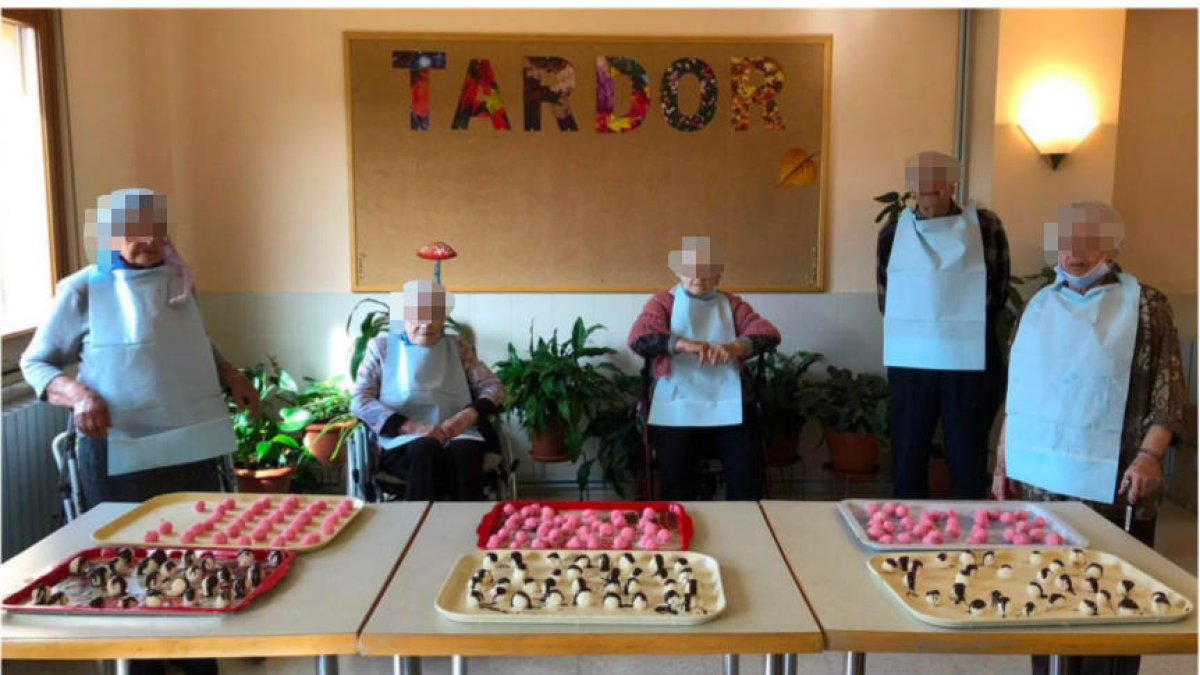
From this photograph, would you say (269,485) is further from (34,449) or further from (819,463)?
(819,463)

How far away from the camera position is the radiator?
285 cm

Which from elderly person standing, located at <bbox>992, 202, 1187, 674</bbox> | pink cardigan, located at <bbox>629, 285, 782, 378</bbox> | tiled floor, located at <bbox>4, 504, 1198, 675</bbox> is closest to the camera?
elderly person standing, located at <bbox>992, 202, 1187, 674</bbox>

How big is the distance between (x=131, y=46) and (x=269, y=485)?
199 cm

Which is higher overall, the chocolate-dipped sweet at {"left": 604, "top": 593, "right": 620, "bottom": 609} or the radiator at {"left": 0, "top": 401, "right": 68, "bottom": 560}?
the chocolate-dipped sweet at {"left": 604, "top": 593, "right": 620, "bottom": 609}

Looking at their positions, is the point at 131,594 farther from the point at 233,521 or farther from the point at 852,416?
the point at 852,416

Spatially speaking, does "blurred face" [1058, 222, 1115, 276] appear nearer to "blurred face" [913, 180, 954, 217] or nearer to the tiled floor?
"blurred face" [913, 180, 954, 217]

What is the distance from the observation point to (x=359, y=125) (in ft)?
13.6

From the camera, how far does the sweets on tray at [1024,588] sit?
1.52m

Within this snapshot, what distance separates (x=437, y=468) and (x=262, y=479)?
1.13 meters

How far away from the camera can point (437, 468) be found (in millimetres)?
3004

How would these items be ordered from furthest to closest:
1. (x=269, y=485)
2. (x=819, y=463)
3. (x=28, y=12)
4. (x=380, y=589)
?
(x=819, y=463) → (x=269, y=485) → (x=28, y=12) → (x=380, y=589)

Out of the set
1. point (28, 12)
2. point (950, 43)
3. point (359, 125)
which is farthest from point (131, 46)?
point (950, 43)

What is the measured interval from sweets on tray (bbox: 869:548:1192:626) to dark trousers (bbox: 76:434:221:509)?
1.88 metres

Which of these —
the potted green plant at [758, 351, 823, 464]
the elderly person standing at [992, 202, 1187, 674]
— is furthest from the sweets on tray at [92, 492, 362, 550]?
the potted green plant at [758, 351, 823, 464]
